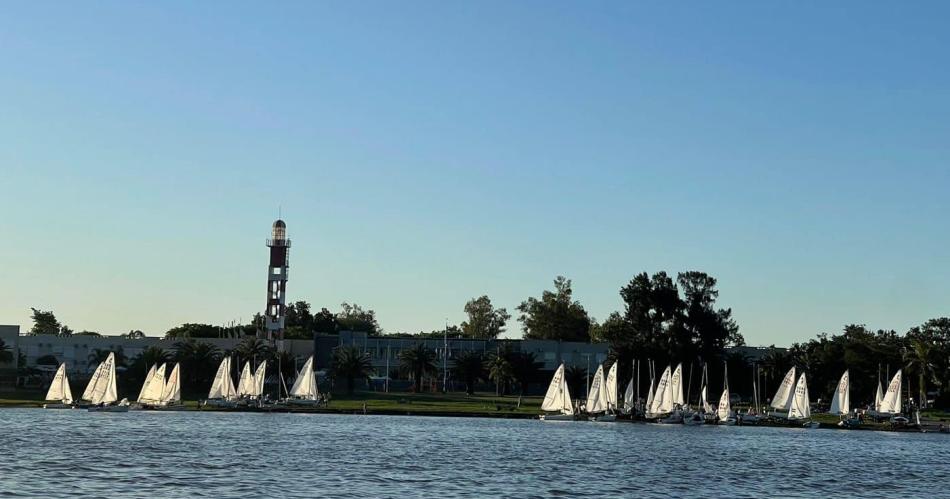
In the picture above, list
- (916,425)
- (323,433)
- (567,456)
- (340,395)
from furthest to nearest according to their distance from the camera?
1. (340,395)
2. (916,425)
3. (323,433)
4. (567,456)

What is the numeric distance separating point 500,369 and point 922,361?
2445 inches

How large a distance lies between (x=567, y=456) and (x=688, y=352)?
8679 cm

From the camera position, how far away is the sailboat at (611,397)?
160 metres

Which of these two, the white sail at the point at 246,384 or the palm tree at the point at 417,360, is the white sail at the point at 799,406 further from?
the white sail at the point at 246,384

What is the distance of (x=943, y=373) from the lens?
165 m

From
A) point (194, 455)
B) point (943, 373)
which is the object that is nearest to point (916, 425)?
point (943, 373)

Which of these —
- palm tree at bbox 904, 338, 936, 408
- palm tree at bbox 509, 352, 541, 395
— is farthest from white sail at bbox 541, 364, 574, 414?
palm tree at bbox 904, 338, 936, 408

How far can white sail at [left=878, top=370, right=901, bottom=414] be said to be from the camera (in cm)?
15138

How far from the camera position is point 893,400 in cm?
15425

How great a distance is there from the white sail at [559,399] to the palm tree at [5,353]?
3323 inches

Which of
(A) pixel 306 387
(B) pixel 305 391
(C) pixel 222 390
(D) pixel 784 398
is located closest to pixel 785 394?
(D) pixel 784 398

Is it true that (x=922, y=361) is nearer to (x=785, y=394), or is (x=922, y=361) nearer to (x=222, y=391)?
(x=785, y=394)

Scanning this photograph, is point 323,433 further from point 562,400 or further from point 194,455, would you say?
point 562,400

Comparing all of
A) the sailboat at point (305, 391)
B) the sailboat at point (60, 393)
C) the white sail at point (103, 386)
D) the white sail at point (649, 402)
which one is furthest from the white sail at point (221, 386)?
the white sail at point (649, 402)
